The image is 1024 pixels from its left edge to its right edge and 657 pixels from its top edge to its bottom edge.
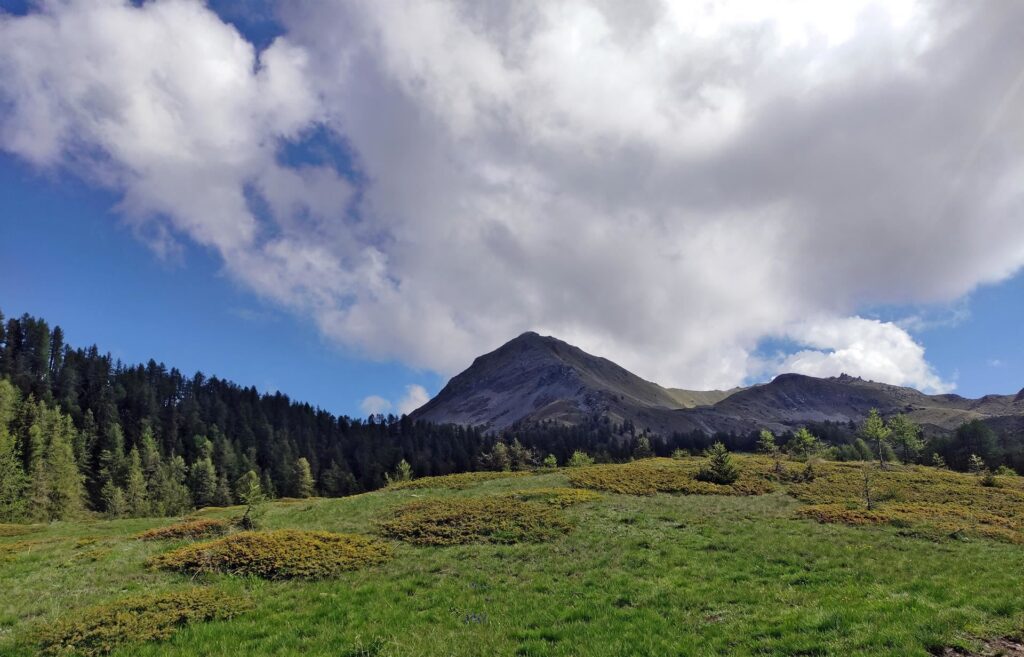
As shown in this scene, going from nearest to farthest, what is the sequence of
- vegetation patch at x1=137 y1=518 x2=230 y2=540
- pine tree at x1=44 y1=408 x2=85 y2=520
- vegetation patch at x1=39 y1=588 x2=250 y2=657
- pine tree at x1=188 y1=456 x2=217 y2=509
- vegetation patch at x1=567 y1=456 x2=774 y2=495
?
vegetation patch at x1=39 y1=588 x2=250 y2=657 < vegetation patch at x1=137 y1=518 x2=230 y2=540 < vegetation patch at x1=567 y1=456 x2=774 y2=495 < pine tree at x1=44 y1=408 x2=85 y2=520 < pine tree at x1=188 y1=456 x2=217 y2=509

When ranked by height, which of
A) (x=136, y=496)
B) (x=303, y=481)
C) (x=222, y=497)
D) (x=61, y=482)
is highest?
(x=61, y=482)

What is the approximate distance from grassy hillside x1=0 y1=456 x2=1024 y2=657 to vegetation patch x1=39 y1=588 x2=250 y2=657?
105 mm

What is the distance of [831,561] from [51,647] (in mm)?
26959

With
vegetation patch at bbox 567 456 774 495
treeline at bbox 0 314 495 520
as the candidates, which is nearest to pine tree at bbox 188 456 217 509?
Answer: treeline at bbox 0 314 495 520

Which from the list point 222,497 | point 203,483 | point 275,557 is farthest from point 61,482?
point 275,557

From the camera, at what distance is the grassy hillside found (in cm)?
1346

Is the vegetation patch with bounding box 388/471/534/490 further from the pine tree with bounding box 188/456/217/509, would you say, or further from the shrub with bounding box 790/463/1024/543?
the pine tree with bounding box 188/456/217/509

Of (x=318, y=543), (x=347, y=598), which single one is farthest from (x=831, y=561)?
(x=318, y=543)

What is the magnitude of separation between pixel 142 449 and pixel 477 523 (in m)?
144

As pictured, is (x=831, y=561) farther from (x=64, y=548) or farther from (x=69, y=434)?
(x=69, y=434)

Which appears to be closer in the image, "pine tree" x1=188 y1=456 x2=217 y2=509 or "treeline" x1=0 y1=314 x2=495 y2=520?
"treeline" x1=0 y1=314 x2=495 y2=520

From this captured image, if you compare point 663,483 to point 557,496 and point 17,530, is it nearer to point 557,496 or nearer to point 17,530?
point 557,496

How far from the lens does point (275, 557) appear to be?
22219 mm

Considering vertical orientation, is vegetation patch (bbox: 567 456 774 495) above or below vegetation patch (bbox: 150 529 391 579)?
below
